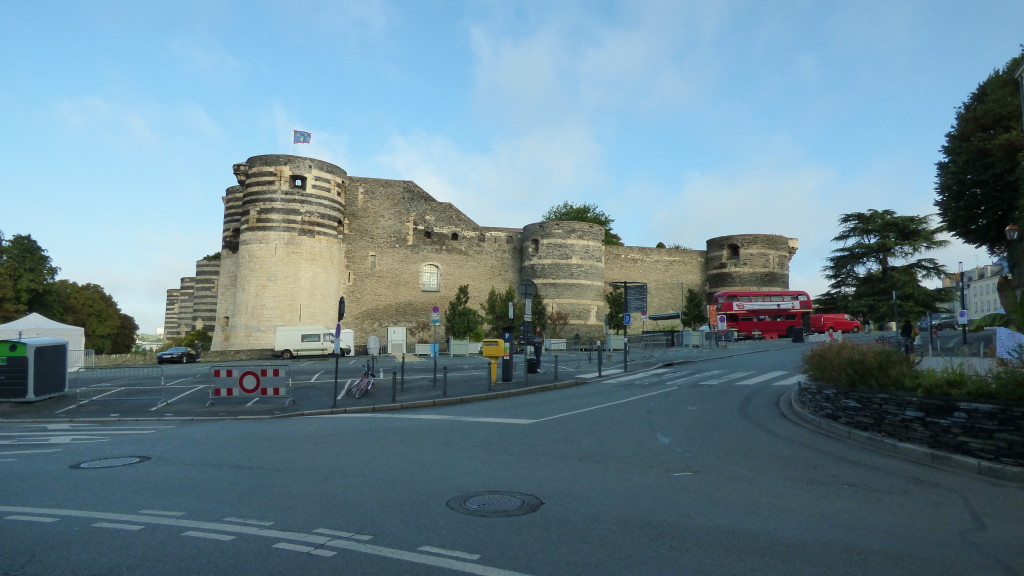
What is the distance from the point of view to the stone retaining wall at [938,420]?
6.77 m

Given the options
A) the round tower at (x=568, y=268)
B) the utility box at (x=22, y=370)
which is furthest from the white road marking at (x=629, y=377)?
the round tower at (x=568, y=268)

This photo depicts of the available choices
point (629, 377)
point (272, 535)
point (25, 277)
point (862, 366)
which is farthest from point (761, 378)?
point (25, 277)

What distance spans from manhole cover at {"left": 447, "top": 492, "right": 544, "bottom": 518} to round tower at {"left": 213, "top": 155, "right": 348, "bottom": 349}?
3434 centimetres

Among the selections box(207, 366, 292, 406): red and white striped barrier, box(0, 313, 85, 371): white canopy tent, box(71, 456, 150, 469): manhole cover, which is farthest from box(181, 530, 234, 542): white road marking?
box(0, 313, 85, 371): white canopy tent

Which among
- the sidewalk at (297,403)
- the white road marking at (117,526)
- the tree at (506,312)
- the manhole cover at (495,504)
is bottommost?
the sidewalk at (297,403)

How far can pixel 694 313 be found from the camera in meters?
50.8

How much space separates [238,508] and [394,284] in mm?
39878

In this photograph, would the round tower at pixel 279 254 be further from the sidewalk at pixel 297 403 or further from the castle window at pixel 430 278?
the sidewalk at pixel 297 403

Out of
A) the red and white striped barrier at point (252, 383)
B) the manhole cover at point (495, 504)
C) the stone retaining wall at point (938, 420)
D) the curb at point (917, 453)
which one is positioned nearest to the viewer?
the manhole cover at point (495, 504)

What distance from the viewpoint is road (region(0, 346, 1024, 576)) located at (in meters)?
4.24

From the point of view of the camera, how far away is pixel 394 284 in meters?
45.0

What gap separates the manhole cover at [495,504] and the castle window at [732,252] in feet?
162

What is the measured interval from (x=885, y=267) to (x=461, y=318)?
3285 centimetres

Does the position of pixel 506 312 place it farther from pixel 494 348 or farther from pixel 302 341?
pixel 494 348
